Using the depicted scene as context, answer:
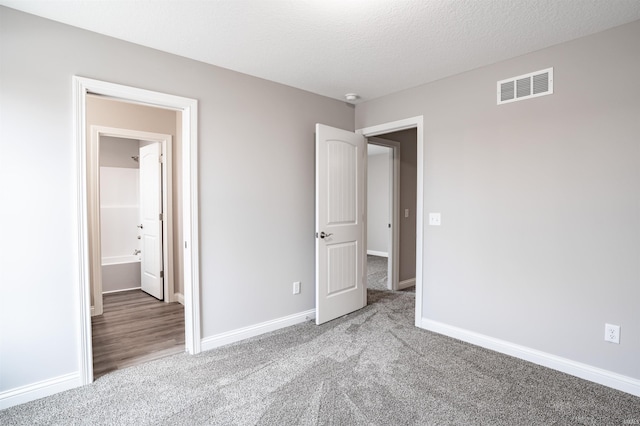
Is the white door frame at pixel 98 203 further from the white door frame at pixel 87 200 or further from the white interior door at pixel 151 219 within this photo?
the white door frame at pixel 87 200

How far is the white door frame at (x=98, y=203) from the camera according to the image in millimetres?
3736

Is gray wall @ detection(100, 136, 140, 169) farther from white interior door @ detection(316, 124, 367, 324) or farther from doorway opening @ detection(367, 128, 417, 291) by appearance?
doorway opening @ detection(367, 128, 417, 291)

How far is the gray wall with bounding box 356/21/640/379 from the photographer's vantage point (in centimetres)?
231

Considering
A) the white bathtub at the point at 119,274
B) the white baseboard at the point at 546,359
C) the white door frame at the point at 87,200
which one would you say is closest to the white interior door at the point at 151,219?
the white bathtub at the point at 119,274

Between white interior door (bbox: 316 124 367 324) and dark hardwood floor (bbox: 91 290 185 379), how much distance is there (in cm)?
150

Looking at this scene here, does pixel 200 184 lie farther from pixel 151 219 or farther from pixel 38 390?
pixel 151 219

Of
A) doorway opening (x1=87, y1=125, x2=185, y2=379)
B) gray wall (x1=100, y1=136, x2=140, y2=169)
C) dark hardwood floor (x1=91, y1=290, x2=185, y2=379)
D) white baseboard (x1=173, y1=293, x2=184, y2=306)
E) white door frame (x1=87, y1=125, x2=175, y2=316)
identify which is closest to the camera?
dark hardwood floor (x1=91, y1=290, x2=185, y2=379)

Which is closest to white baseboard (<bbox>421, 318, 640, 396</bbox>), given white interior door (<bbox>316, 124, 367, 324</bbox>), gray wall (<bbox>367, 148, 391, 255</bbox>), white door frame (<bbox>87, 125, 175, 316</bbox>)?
white interior door (<bbox>316, 124, 367, 324</bbox>)

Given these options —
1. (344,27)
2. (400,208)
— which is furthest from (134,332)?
(400,208)

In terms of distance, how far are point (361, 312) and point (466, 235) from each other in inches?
59.4

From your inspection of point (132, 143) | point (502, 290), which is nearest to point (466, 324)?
point (502, 290)

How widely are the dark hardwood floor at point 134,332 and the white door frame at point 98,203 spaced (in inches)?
10.8

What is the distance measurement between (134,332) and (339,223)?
2.37 metres

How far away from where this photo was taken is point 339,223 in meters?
3.71
